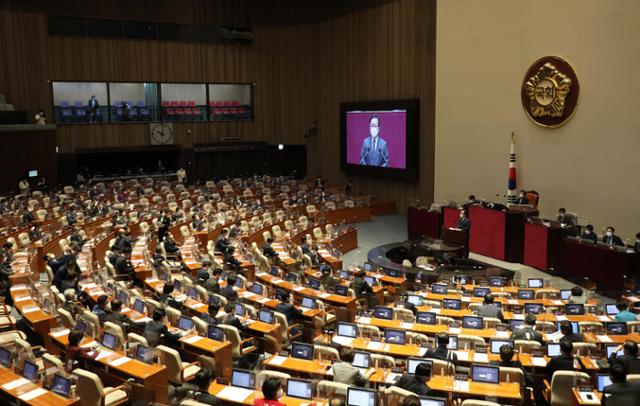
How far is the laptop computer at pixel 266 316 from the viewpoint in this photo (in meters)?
11.9

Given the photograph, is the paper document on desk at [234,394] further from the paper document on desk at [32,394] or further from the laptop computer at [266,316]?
the laptop computer at [266,316]

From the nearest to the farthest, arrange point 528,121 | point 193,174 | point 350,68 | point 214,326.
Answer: point 214,326 < point 528,121 < point 350,68 < point 193,174

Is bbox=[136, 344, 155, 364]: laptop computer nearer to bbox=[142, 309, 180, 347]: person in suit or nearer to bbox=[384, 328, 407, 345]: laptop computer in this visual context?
bbox=[142, 309, 180, 347]: person in suit

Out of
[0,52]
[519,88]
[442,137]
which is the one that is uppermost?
[0,52]

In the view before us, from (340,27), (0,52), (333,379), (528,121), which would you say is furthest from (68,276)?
(340,27)

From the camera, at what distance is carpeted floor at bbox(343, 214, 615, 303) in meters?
17.1

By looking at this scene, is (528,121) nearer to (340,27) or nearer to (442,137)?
(442,137)

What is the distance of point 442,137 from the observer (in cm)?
2503

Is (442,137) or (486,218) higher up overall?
(442,137)

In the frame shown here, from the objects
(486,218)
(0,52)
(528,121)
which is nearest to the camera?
(486,218)

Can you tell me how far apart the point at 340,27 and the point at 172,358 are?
26.7 meters

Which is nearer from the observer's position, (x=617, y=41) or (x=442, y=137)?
(x=617, y=41)

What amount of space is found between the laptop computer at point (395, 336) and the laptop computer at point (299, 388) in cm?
266

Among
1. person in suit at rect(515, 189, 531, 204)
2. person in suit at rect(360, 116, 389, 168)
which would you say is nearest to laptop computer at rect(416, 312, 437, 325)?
person in suit at rect(515, 189, 531, 204)
